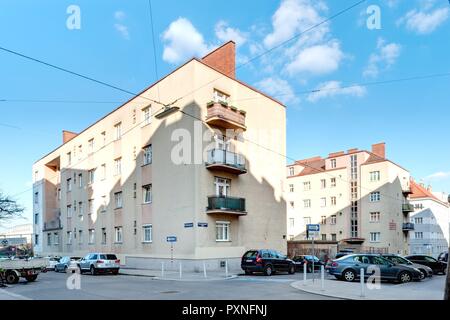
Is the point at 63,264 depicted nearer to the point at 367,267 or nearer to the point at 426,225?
the point at 367,267

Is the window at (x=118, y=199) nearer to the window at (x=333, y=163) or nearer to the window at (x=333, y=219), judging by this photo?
the window at (x=333, y=219)

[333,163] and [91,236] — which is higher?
[333,163]

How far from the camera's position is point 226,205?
26.9 metres

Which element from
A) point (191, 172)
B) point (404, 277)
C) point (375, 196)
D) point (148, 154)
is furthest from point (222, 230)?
point (375, 196)

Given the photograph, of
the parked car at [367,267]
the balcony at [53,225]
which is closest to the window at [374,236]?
the parked car at [367,267]

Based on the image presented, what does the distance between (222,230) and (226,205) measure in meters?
1.99

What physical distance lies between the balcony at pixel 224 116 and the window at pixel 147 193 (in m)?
7.22

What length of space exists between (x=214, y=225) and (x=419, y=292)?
48.6ft

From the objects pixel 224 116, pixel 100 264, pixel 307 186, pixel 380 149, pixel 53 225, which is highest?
pixel 380 149

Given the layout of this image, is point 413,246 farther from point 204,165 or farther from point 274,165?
point 204,165

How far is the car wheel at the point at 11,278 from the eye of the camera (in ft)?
63.8

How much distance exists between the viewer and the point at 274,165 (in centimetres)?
3303

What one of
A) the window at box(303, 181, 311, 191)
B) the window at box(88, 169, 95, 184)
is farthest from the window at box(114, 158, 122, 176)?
the window at box(303, 181, 311, 191)
